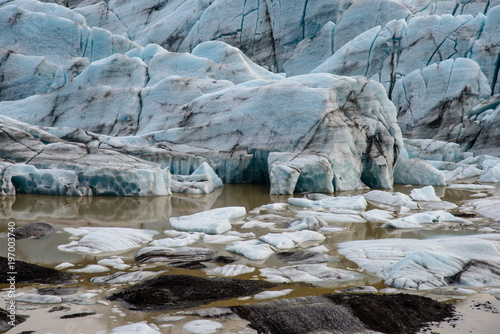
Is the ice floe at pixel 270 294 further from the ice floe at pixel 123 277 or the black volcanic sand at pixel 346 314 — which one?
the ice floe at pixel 123 277

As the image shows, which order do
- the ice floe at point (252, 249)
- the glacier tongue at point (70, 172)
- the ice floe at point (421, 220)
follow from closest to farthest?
the ice floe at point (252, 249) → the ice floe at point (421, 220) → the glacier tongue at point (70, 172)

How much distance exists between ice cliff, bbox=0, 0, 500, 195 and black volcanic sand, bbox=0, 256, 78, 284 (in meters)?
5.48

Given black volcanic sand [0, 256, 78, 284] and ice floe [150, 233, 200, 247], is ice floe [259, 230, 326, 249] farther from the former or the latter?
black volcanic sand [0, 256, 78, 284]

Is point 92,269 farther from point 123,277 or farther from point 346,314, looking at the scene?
point 346,314

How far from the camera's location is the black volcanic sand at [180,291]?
3.10 meters

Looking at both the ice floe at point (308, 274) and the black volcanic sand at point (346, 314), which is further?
the ice floe at point (308, 274)

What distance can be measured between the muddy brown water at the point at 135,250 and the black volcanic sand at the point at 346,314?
126 millimetres

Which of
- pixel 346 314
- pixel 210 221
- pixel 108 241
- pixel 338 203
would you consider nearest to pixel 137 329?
pixel 346 314

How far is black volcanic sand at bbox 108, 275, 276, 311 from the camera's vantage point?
10.2ft

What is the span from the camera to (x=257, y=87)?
13.0 meters

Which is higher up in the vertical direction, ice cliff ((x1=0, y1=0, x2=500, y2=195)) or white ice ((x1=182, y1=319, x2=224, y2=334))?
ice cliff ((x1=0, y1=0, x2=500, y2=195))

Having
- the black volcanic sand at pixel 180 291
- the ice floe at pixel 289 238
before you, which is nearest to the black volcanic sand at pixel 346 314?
the black volcanic sand at pixel 180 291

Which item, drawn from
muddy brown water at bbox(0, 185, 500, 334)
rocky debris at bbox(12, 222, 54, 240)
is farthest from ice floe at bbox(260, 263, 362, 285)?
rocky debris at bbox(12, 222, 54, 240)

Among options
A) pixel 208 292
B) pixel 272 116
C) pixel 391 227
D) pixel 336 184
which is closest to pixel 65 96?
pixel 272 116
